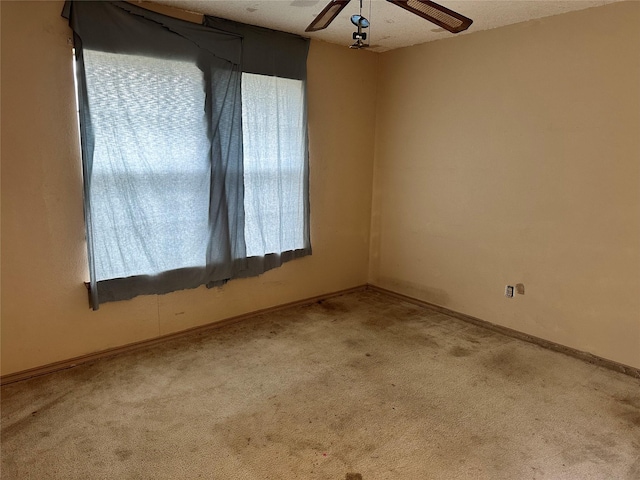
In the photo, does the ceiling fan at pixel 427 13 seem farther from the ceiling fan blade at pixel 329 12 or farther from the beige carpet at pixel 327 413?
the beige carpet at pixel 327 413

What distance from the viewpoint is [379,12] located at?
3.14 metres

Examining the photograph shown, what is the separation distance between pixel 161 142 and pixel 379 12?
179cm

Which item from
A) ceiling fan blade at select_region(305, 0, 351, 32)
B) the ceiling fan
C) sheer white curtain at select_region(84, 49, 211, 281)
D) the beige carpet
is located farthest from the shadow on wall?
ceiling fan blade at select_region(305, 0, 351, 32)

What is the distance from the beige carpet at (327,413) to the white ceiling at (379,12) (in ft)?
8.00

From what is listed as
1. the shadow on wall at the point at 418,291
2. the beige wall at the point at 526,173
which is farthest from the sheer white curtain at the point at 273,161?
the shadow on wall at the point at 418,291

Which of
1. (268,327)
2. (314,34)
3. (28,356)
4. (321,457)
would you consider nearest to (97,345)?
(28,356)

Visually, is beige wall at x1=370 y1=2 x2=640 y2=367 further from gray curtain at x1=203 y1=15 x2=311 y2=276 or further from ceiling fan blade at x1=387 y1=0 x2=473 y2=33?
ceiling fan blade at x1=387 y1=0 x2=473 y2=33

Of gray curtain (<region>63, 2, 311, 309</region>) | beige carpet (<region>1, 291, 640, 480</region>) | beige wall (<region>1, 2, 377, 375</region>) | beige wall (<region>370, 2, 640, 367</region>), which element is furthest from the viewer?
beige wall (<region>370, 2, 640, 367</region>)

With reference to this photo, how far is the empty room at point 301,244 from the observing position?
2.33 metres

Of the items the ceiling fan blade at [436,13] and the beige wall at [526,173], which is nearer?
the ceiling fan blade at [436,13]

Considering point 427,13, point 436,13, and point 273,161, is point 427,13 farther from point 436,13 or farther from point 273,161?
point 273,161

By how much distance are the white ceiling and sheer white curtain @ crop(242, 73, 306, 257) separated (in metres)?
0.45

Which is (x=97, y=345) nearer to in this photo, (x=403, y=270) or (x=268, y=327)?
(x=268, y=327)

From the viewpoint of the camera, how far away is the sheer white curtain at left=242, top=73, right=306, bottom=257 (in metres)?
3.60
